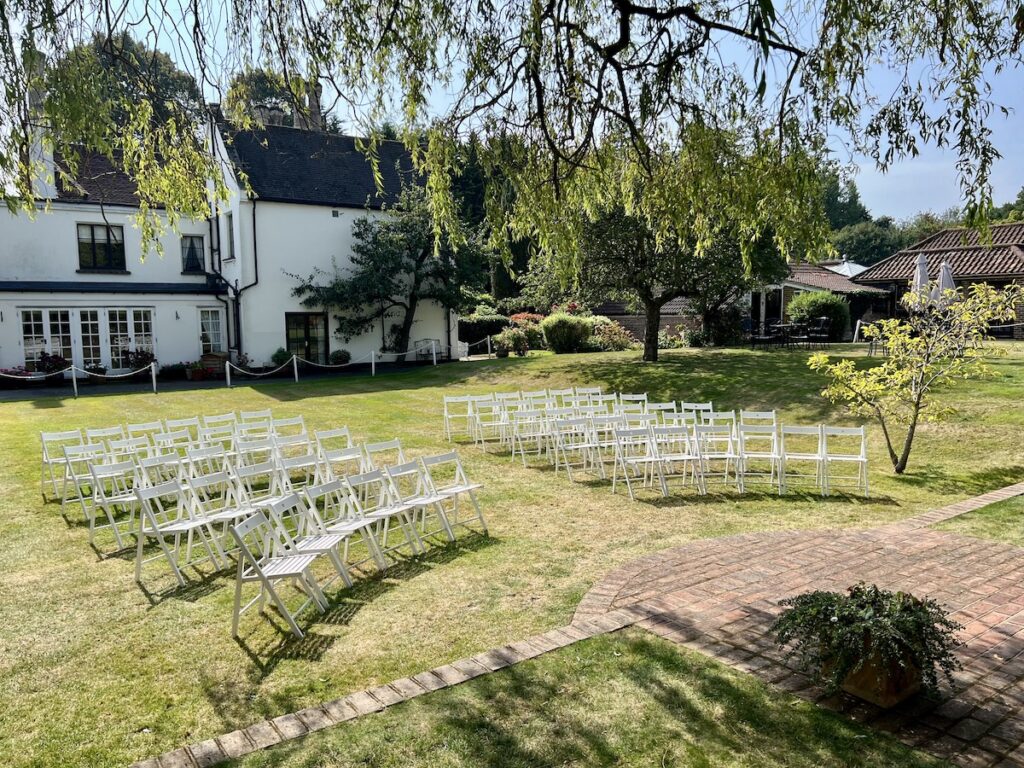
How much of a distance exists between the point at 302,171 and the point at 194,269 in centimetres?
545

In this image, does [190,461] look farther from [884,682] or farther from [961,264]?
[961,264]

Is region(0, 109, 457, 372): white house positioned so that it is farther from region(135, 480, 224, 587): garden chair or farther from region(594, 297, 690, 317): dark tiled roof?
region(135, 480, 224, 587): garden chair

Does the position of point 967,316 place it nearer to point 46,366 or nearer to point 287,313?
point 287,313

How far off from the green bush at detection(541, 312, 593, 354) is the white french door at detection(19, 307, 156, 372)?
46.8 feet

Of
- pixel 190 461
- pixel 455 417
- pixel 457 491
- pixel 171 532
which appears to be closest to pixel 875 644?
pixel 457 491

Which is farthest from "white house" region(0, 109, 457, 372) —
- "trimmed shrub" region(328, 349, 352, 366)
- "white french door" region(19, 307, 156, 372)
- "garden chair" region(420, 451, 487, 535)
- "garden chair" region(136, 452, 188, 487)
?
"garden chair" region(420, 451, 487, 535)

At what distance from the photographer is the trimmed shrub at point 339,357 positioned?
88.4ft

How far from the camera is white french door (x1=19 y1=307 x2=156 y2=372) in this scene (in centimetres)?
2375

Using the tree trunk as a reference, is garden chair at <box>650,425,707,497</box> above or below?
below

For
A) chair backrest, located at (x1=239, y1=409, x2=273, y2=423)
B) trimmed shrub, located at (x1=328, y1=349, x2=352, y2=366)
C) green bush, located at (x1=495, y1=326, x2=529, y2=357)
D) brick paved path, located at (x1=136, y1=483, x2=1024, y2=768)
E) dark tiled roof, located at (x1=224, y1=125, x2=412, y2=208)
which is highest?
dark tiled roof, located at (x1=224, y1=125, x2=412, y2=208)

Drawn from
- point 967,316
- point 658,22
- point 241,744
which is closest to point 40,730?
point 241,744

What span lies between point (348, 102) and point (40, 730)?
5.81 metres

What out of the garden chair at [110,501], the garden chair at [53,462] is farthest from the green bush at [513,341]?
the garden chair at [110,501]

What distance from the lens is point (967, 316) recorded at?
9.85 meters
